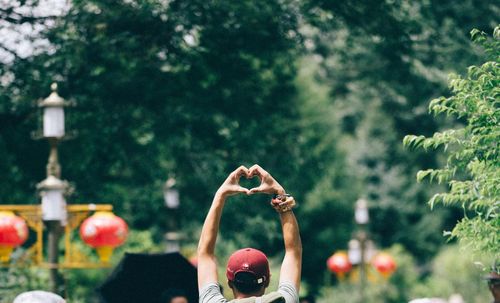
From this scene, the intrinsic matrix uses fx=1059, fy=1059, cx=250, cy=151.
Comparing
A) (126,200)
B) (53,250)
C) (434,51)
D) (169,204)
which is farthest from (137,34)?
(169,204)

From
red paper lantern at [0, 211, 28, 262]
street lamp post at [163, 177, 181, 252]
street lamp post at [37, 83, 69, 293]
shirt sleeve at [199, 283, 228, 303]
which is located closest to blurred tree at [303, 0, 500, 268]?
street lamp post at [37, 83, 69, 293]

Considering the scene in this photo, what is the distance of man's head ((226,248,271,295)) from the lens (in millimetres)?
5438

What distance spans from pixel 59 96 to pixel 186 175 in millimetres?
3809

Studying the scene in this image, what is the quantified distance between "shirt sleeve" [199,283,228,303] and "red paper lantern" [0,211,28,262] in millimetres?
8345

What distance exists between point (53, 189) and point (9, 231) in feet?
2.72

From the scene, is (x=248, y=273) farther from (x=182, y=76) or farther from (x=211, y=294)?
(x=182, y=76)

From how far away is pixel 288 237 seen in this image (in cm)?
577

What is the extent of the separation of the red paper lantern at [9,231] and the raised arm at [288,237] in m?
8.22

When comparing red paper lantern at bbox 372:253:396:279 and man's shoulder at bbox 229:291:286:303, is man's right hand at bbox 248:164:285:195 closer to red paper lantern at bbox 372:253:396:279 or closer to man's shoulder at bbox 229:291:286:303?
man's shoulder at bbox 229:291:286:303

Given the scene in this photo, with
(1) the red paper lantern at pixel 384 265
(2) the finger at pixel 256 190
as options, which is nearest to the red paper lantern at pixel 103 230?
(2) the finger at pixel 256 190

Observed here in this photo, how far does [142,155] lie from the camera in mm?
16062

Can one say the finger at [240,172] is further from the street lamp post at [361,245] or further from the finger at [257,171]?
the street lamp post at [361,245]

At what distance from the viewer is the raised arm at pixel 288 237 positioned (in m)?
5.65

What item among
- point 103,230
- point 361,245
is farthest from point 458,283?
point 103,230
